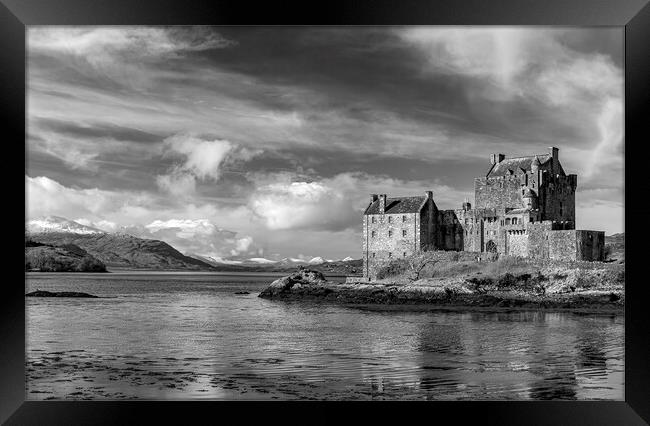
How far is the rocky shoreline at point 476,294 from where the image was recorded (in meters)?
25.0

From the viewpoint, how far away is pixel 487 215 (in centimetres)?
3111

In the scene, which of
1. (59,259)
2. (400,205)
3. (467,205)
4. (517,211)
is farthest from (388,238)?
(59,259)

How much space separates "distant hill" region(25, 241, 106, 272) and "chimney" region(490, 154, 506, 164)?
49.6 m

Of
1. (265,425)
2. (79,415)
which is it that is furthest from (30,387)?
(265,425)

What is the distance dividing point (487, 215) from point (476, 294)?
5.32 m

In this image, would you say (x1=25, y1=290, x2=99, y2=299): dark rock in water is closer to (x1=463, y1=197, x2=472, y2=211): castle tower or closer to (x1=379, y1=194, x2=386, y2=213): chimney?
(x1=379, y1=194, x2=386, y2=213): chimney

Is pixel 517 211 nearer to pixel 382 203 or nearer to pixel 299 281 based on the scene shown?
pixel 382 203

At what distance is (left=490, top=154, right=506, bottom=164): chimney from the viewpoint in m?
32.8

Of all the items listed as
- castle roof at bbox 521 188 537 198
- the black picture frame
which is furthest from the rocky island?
the black picture frame

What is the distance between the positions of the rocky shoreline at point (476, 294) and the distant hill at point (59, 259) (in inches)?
1750

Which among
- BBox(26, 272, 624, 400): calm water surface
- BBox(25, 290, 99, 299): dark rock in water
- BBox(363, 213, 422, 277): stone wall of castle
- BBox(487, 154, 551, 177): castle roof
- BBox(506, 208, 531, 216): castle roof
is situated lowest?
BBox(25, 290, 99, 299): dark rock in water

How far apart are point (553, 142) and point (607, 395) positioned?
78.1 feet

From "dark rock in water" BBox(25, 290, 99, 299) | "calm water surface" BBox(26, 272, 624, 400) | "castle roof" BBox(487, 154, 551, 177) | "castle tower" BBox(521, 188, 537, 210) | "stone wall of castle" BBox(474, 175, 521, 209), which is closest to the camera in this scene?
"calm water surface" BBox(26, 272, 624, 400)

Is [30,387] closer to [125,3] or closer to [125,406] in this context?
[125,406]
